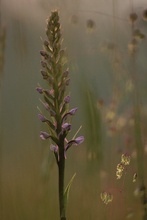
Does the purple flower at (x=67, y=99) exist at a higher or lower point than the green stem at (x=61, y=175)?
higher

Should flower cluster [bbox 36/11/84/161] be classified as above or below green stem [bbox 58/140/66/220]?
above

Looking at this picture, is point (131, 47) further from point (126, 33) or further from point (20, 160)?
point (20, 160)

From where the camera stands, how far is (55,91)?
0.49 metres

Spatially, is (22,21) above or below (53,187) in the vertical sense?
above

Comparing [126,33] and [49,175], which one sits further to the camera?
[126,33]

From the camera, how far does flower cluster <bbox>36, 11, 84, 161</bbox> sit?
49 centimetres

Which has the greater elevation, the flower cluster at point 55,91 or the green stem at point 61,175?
the flower cluster at point 55,91

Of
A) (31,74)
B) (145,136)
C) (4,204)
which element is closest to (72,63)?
(31,74)

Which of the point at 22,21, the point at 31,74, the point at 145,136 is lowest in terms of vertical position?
the point at 145,136

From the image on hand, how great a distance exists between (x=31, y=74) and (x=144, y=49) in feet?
0.87

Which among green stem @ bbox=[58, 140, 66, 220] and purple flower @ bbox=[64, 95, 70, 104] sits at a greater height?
purple flower @ bbox=[64, 95, 70, 104]

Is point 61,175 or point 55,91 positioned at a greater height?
point 55,91

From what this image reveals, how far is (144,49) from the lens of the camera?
2.99 feet

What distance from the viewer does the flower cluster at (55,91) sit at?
0.49 metres
